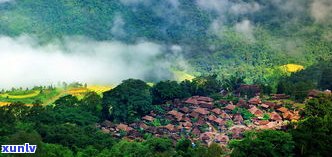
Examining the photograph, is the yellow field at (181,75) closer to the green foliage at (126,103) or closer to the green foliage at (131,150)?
the green foliage at (126,103)

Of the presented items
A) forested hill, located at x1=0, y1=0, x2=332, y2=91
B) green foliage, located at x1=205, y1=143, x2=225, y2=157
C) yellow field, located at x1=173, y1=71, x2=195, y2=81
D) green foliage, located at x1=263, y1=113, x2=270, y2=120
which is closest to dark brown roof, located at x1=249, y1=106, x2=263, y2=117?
green foliage, located at x1=263, y1=113, x2=270, y2=120

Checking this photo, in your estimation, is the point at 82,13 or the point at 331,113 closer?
the point at 331,113

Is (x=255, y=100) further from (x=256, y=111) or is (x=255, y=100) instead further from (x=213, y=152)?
(x=213, y=152)

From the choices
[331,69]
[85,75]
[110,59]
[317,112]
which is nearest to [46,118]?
[317,112]

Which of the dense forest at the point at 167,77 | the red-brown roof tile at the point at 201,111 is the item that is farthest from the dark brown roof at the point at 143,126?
the red-brown roof tile at the point at 201,111

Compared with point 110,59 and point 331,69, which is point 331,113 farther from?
point 110,59

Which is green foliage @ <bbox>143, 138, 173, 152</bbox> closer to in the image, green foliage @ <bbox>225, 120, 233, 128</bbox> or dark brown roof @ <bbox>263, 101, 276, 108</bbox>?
green foliage @ <bbox>225, 120, 233, 128</bbox>

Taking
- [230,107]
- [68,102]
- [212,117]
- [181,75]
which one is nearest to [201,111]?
[212,117]
